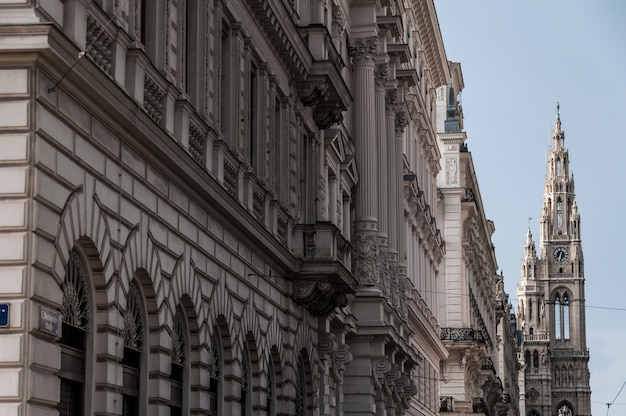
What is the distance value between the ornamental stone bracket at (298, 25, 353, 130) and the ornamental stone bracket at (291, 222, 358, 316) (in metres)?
3.21

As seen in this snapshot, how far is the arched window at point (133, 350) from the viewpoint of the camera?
19906 millimetres

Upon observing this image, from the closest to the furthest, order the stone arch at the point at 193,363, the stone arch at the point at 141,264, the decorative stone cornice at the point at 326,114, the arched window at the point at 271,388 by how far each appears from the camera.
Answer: the stone arch at the point at 141,264 < the stone arch at the point at 193,363 < the arched window at the point at 271,388 < the decorative stone cornice at the point at 326,114

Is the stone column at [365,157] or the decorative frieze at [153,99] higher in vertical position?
the stone column at [365,157]

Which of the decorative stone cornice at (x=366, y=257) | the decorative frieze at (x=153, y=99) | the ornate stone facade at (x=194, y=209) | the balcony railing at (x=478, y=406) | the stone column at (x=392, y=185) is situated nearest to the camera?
the ornate stone facade at (x=194, y=209)

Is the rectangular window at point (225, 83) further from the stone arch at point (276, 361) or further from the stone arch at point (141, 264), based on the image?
the stone arch at point (141, 264)

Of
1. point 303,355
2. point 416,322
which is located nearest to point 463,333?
point 416,322

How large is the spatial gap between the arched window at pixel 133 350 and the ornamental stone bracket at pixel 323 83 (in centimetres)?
1456

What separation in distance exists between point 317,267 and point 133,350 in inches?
509

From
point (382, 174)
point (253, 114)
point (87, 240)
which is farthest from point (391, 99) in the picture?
point (87, 240)

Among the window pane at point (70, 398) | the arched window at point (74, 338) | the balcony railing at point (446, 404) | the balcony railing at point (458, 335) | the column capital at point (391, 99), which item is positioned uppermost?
the column capital at point (391, 99)

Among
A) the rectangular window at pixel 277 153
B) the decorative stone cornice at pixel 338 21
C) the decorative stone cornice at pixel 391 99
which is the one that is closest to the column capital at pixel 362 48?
the decorative stone cornice at pixel 338 21

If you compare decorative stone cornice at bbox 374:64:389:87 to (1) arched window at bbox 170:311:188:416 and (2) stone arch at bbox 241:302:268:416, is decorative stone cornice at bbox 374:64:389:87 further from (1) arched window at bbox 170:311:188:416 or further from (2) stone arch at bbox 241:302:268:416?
(1) arched window at bbox 170:311:188:416

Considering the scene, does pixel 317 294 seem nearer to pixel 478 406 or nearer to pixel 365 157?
pixel 365 157

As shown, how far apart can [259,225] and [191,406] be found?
5.24m
